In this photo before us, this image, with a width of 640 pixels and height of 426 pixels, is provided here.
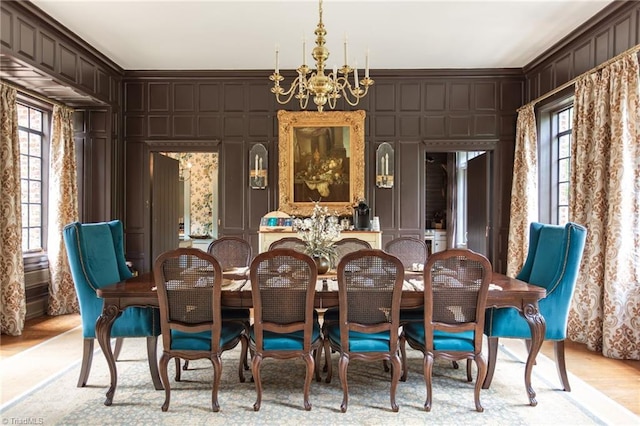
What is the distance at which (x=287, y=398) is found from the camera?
287 centimetres

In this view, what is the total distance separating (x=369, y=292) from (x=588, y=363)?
7.69ft

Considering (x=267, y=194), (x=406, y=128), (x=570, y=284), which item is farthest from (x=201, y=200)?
(x=570, y=284)

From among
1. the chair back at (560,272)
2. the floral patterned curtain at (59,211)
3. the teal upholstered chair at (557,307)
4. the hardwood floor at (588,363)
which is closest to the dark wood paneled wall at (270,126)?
the floral patterned curtain at (59,211)

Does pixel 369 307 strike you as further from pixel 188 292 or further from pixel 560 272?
pixel 560 272

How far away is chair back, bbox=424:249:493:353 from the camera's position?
260 centimetres

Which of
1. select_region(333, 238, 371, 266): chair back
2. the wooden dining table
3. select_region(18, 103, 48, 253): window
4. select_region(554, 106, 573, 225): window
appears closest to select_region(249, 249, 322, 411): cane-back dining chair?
the wooden dining table

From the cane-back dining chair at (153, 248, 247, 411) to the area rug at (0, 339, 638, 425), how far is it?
0.66ft

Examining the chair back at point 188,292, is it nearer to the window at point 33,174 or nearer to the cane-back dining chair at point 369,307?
the cane-back dining chair at point 369,307

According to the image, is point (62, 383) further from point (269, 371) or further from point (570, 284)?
point (570, 284)

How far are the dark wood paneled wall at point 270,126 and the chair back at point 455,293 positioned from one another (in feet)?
11.0

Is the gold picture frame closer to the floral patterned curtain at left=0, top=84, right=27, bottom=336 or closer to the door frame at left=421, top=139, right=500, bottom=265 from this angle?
the door frame at left=421, top=139, right=500, bottom=265

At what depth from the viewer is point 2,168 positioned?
4348 millimetres

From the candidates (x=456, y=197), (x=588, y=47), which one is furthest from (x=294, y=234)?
(x=456, y=197)

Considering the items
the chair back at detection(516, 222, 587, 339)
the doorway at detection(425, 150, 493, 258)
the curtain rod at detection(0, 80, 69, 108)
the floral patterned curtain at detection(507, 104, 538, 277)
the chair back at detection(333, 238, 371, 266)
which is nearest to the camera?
the chair back at detection(516, 222, 587, 339)
